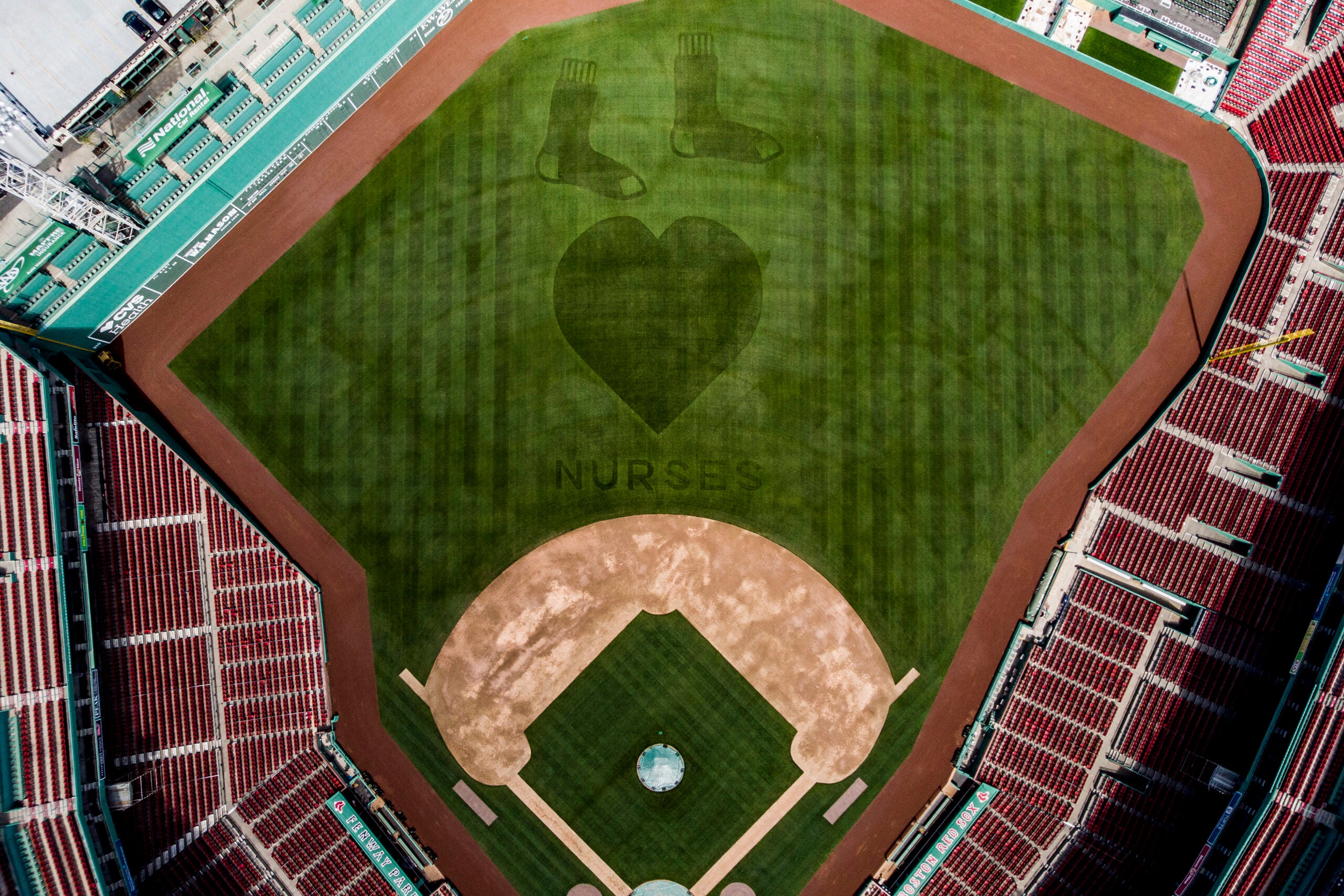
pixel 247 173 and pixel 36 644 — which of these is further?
pixel 247 173

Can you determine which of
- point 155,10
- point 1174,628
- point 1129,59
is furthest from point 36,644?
point 1129,59

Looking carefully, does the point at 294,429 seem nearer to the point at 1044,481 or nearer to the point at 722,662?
the point at 722,662

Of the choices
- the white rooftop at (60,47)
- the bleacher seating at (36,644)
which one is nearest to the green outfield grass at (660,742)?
the bleacher seating at (36,644)

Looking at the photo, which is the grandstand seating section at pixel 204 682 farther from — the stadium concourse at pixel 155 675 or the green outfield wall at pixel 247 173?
the green outfield wall at pixel 247 173

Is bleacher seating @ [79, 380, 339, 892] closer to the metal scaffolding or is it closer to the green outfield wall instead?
the green outfield wall

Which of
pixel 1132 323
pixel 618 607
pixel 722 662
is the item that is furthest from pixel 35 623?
pixel 1132 323

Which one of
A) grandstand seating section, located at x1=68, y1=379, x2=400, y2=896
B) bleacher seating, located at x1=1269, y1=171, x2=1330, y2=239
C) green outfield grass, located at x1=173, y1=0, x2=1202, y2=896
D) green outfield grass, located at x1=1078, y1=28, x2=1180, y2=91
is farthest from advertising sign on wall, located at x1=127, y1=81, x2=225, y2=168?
bleacher seating, located at x1=1269, y1=171, x2=1330, y2=239

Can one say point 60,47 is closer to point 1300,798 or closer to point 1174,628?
point 1174,628
